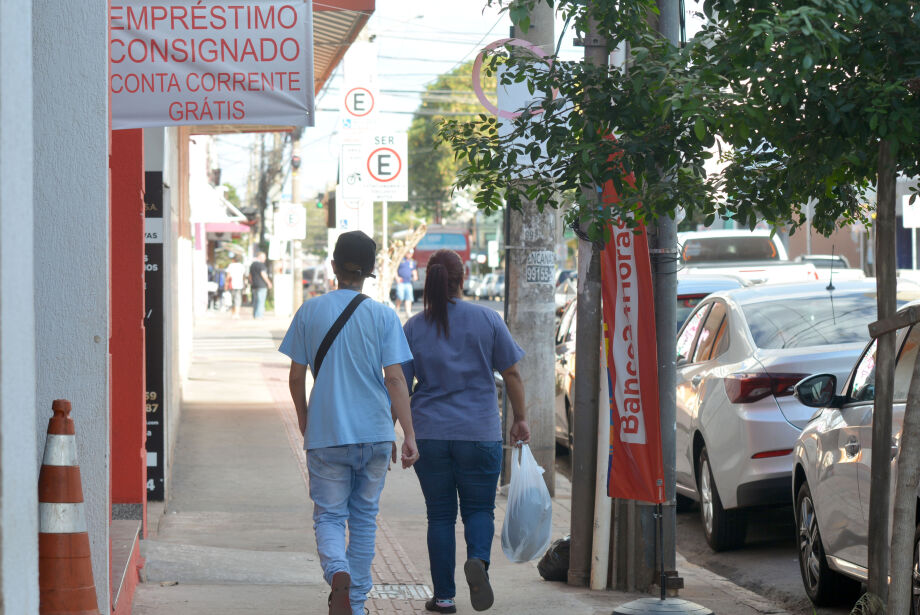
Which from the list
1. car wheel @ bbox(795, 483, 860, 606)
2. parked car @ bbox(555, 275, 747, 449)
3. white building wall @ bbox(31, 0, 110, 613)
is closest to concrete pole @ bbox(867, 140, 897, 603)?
car wheel @ bbox(795, 483, 860, 606)

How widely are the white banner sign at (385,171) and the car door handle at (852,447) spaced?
11648 mm

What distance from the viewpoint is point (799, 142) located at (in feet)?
16.9

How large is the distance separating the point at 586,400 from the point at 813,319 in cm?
216

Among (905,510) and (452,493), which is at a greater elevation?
(905,510)

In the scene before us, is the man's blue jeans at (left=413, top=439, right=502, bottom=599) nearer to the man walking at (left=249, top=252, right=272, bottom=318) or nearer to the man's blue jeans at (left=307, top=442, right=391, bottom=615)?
the man's blue jeans at (left=307, top=442, right=391, bottom=615)

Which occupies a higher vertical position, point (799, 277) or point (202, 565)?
point (799, 277)

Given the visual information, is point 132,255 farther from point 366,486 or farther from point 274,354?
point 274,354

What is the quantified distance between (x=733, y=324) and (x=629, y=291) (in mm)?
2477

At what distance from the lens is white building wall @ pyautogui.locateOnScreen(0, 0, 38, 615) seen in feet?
9.28

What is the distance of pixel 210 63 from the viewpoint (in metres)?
6.68

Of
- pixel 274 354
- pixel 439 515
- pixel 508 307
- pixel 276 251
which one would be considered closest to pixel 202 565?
pixel 439 515

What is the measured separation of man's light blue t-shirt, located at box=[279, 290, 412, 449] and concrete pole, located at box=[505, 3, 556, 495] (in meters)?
4.45

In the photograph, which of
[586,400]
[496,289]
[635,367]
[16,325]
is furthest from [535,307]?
[496,289]

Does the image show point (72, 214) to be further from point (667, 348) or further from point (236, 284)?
point (236, 284)
